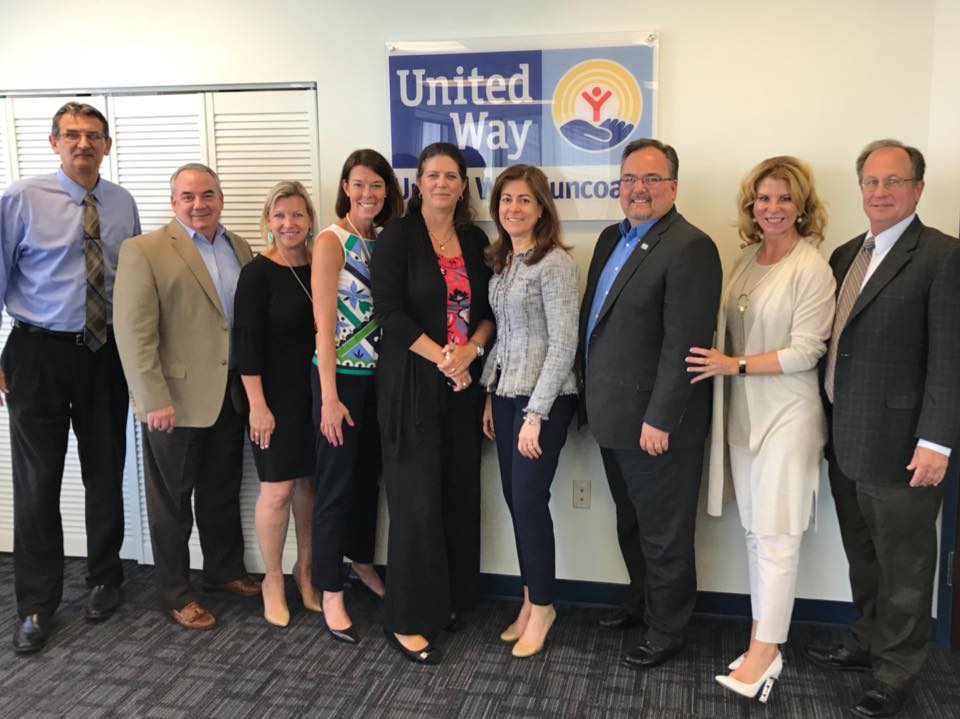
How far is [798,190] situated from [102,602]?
2898mm

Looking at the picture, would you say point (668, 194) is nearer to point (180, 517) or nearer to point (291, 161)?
point (291, 161)

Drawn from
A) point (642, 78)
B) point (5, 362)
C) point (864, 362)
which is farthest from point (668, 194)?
point (5, 362)

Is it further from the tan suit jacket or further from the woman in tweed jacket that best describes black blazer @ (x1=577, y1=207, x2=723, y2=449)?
the tan suit jacket

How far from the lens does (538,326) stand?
8.13 ft

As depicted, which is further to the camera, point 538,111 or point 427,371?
point 538,111

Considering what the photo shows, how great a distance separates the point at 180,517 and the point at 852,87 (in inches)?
113

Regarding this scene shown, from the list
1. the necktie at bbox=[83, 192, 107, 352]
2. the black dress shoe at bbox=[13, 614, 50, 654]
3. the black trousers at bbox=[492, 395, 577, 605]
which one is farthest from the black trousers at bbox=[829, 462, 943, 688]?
the black dress shoe at bbox=[13, 614, 50, 654]

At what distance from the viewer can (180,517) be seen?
289 centimetres

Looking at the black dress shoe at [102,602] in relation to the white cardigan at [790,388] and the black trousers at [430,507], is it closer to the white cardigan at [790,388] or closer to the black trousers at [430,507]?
the black trousers at [430,507]

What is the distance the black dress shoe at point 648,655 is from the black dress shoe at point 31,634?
6.79ft

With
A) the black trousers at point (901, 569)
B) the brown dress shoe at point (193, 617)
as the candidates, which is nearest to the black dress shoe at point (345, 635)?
the brown dress shoe at point (193, 617)

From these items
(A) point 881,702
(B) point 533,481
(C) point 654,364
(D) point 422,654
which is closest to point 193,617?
(D) point 422,654

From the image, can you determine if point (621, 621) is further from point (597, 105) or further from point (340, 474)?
point (597, 105)

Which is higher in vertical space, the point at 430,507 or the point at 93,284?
the point at 93,284
